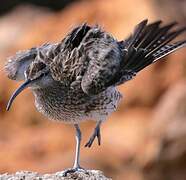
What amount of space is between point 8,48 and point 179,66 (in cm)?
577

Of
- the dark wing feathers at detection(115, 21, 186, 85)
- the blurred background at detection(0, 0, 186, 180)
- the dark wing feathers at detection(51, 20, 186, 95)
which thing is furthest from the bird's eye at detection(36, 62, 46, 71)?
the blurred background at detection(0, 0, 186, 180)

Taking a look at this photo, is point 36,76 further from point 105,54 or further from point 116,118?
point 116,118

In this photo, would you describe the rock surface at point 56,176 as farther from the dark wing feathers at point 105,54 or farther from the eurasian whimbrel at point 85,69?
the dark wing feathers at point 105,54

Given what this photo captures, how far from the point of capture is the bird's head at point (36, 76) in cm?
1319

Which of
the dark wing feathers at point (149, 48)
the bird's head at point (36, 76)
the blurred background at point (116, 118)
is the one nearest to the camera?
the bird's head at point (36, 76)

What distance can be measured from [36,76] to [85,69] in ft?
2.54

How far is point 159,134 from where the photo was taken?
2027 cm

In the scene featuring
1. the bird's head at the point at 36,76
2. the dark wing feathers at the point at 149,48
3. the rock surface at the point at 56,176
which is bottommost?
the rock surface at the point at 56,176

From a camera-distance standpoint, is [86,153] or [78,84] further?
[86,153]

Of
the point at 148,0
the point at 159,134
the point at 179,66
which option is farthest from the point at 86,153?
the point at 148,0

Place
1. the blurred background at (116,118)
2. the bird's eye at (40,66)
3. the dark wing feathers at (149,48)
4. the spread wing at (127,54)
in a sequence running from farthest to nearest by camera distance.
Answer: the blurred background at (116,118) < the dark wing feathers at (149,48) < the spread wing at (127,54) < the bird's eye at (40,66)

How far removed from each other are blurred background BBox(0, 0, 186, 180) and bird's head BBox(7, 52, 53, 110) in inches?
201

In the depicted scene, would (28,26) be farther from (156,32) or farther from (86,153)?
(156,32)

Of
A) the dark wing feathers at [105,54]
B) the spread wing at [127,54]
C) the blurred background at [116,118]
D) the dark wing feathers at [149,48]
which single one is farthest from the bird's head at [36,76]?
the blurred background at [116,118]
